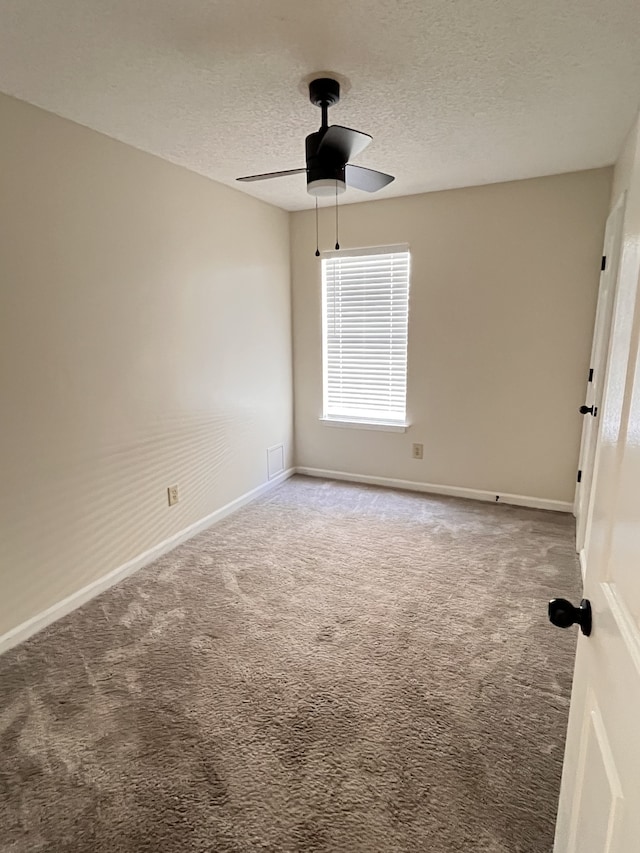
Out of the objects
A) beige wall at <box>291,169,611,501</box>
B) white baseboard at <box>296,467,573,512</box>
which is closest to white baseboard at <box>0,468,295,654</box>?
white baseboard at <box>296,467,573,512</box>

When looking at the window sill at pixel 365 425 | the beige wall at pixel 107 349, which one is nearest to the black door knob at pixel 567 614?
the beige wall at pixel 107 349

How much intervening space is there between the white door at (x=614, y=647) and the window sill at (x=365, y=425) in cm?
297

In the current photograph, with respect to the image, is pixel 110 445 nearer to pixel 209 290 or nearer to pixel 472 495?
pixel 209 290

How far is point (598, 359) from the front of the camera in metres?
2.74

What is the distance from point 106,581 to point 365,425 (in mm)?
2334

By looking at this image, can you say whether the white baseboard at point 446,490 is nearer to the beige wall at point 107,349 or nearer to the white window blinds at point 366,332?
the white window blinds at point 366,332

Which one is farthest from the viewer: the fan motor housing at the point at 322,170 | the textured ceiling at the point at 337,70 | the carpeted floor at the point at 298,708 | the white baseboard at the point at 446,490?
the white baseboard at the point at 446,490

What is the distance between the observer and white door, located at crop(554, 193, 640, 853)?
0.62 m

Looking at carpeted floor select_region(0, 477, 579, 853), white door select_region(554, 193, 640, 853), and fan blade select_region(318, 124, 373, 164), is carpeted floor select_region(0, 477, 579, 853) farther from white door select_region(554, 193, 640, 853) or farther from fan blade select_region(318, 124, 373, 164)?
fan blade select_region(318, 124, 373, 164)

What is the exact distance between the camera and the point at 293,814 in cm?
139

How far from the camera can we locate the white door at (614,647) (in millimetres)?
621

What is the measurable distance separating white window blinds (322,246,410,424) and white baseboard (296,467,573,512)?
52cm

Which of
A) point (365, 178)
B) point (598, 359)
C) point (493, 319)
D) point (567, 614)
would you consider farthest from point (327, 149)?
point (493, 319)

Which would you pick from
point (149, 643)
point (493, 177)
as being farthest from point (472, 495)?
point (149, 643)
